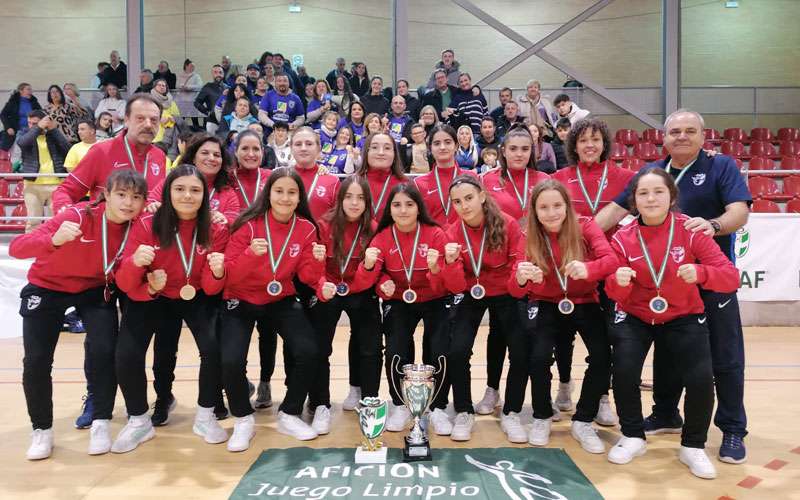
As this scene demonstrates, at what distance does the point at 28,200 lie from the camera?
784 centimetres

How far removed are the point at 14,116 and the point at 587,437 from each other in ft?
33.2

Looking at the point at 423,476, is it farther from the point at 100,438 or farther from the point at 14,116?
the point at 14,116

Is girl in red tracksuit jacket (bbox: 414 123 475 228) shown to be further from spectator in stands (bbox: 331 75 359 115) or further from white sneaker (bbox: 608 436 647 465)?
spectator in stands (bbox: 331 75 359 115)

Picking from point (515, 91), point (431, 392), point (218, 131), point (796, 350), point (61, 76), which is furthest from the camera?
point (61, 76)

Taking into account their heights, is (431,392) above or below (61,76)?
below

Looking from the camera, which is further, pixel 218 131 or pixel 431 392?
pixel 218 131

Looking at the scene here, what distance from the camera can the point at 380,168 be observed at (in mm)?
4188

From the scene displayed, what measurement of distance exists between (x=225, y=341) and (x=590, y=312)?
79.8 inches

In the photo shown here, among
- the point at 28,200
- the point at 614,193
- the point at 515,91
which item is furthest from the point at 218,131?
the point at 614,193

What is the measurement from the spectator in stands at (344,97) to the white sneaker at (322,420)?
20.6 ft

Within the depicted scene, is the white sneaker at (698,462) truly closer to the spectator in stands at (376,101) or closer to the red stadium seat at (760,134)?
the spectator in stands at (376,101)

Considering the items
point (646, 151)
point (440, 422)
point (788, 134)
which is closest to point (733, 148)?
point (788, 134)

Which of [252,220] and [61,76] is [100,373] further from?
[61,76]

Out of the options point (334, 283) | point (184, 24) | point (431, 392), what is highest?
point (184, 24)
